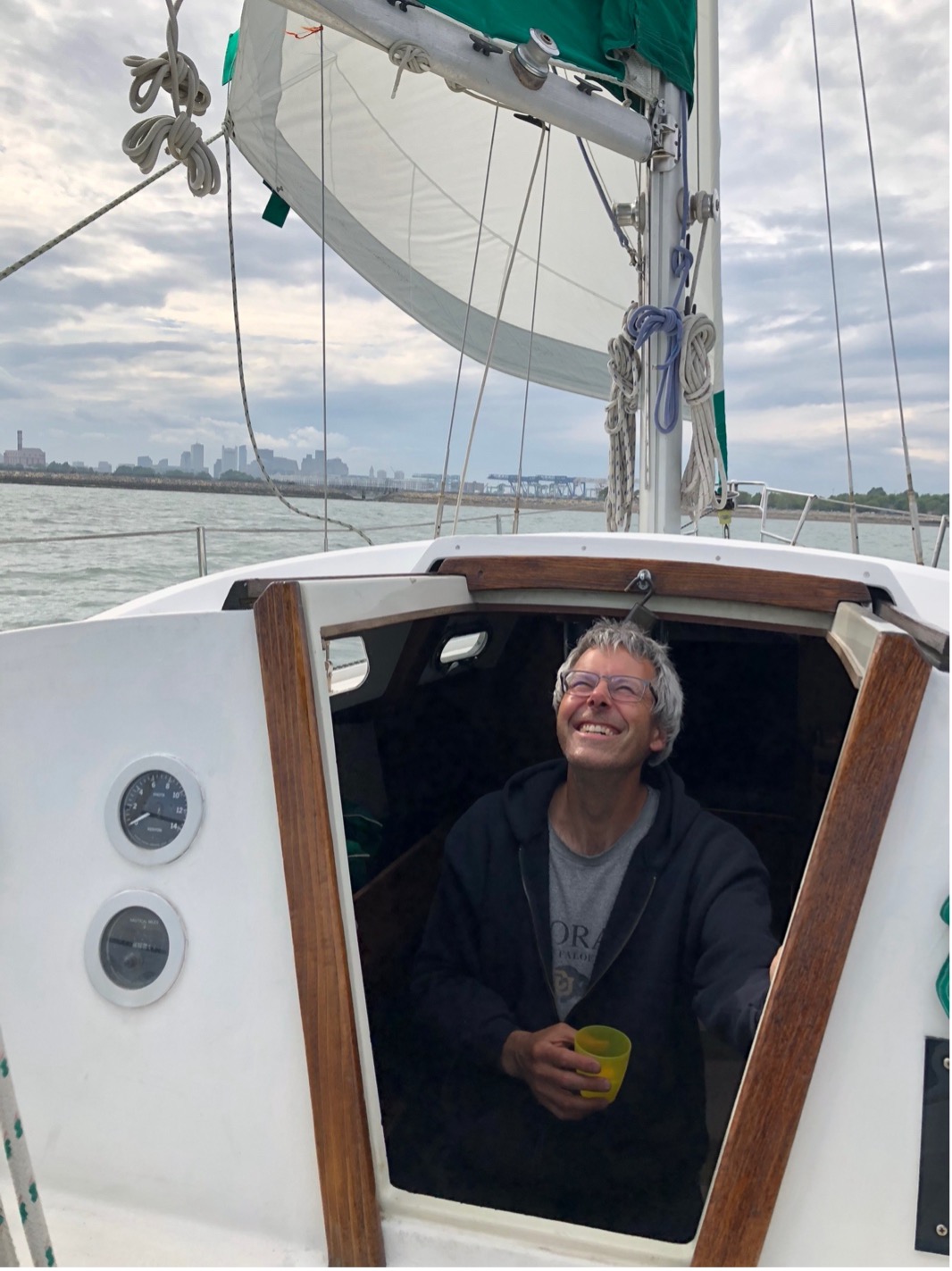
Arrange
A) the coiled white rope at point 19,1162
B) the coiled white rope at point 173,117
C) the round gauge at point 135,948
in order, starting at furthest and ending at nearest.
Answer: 1. the coiled white rope at point 173,117
2. the round gauge at point 135,948
3. the coiled white rope at point 19,1162

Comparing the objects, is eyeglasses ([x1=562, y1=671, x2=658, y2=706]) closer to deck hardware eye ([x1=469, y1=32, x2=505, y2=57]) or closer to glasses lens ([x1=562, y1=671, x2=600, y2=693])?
glasses lens ([x1=562, y1=671, x2=600, y2=693])

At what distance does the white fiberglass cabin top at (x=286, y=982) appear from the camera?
1.15m

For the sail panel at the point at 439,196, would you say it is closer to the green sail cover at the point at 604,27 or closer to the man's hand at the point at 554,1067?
the green sail cover at the point at 604,27

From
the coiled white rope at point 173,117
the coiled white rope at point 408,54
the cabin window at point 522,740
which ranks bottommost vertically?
the cabin window at point 522,740

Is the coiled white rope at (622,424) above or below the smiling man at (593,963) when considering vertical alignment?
above

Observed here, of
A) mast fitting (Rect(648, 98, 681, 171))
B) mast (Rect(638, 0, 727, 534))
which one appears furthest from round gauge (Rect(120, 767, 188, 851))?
mast fitting (Rect(648, 98, 681, 171))

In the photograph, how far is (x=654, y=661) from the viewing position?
6.45 ft

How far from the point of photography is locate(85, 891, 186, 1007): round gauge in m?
1.38

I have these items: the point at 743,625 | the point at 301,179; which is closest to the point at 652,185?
the point at 743,625

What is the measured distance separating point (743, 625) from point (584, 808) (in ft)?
2.18

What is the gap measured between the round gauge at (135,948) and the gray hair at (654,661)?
3.02ft

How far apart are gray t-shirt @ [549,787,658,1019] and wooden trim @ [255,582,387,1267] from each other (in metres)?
0.60

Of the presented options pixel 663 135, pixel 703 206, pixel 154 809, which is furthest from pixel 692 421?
pixel 154 809

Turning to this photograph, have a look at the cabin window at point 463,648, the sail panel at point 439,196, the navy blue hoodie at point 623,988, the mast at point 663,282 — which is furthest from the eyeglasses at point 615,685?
the sail panel at point 439,196
